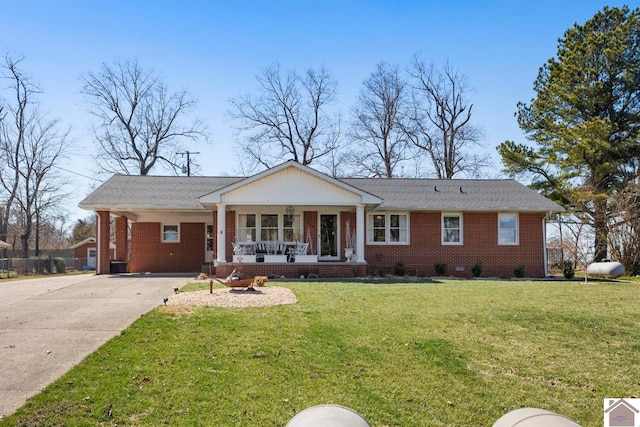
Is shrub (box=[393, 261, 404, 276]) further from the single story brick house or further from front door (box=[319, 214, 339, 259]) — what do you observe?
front door (box=[319, 214, 339, 259])

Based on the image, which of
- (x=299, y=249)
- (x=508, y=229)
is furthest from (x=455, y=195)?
(x=299, y=249)

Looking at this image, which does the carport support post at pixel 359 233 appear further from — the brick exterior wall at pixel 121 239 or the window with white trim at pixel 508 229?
the brick exterior wall at pixel 121 239

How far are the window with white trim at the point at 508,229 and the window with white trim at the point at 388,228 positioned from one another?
Result: 4.28 m

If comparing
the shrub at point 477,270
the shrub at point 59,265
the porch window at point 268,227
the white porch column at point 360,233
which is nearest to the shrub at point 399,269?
the white porch column at point 360,233

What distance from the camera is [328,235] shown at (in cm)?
2177

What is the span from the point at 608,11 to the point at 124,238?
30.5 metres

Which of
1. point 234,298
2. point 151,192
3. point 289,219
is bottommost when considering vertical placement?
point 234,298

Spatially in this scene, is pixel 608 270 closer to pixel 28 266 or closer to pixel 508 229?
pixel 508 229

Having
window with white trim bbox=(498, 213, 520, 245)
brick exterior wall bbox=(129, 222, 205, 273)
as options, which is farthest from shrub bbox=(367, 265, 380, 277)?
brick exterior wall bbox=(129, 222, 205, 273)

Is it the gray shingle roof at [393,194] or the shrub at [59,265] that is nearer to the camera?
the gray shingle roof at [393,194]

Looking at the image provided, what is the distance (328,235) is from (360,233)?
224 cm

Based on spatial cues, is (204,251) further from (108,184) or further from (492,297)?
(492,297)

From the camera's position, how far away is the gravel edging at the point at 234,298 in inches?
448

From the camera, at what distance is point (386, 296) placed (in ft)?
42.1
